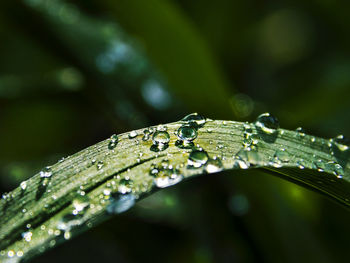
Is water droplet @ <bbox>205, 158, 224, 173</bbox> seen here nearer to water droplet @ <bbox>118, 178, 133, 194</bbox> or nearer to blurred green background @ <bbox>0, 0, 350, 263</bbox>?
water droplet @ <bbox>118, 178, 133, 194</bbox>

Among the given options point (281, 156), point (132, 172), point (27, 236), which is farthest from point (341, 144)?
point (27, 236)

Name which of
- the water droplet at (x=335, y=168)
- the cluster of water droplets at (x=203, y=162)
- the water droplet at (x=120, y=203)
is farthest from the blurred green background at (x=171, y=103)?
the water droplet at (x=120, y=203)

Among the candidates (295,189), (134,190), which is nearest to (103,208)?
(134,190)

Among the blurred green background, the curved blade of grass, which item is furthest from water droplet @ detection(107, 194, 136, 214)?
the blurred green background

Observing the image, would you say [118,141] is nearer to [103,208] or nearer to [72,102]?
[103,208]

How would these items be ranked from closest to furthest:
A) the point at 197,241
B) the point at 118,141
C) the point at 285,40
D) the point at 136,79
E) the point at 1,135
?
1. the point at 118,141
2. the point at 197,241
3. the point at 136,79
4. the point at 1,135
5. the point at 285,40

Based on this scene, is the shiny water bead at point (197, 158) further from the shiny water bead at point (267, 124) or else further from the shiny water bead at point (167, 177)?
the shiny water bead at point (267, 124)
